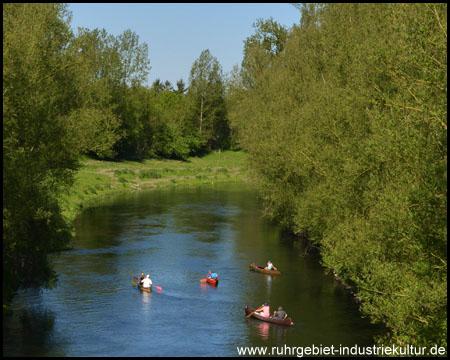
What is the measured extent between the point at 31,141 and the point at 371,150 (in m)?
18.9

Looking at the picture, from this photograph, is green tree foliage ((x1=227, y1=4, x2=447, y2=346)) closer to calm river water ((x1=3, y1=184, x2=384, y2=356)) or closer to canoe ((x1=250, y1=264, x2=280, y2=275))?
calm river water ((x1=3, y1=184, x2=384, y2=356))

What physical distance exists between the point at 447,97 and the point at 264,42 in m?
75.6

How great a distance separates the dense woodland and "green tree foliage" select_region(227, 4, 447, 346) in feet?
0.34

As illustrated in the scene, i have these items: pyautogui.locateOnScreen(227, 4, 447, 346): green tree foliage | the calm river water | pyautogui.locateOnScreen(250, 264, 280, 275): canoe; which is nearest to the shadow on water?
the calm river water

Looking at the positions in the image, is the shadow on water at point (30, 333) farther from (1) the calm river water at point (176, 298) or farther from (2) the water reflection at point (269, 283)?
(2) the water reflection at point (269, 283)

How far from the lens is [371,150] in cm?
3059

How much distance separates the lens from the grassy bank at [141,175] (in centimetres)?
8764

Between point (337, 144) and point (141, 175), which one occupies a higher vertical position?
point (337, 144)

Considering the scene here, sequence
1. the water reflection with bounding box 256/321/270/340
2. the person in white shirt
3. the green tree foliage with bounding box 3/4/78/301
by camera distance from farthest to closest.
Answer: the person in white shirt → the water reflection with bounding box 256/321/270/340 → the green tree foliage with bounding box 3/4/78/301

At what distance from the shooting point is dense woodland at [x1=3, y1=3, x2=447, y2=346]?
24.8 m

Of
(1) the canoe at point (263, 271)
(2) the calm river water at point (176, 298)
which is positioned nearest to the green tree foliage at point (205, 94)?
(2) the calm river water at point (176, 298)

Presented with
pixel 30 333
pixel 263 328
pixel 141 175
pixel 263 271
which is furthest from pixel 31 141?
pixel 141 175

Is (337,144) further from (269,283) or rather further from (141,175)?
(141,175)

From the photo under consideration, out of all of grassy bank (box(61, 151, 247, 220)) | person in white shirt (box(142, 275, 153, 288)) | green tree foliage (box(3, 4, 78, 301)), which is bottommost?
person in white shirt (box(142, 275, 153, 288))
